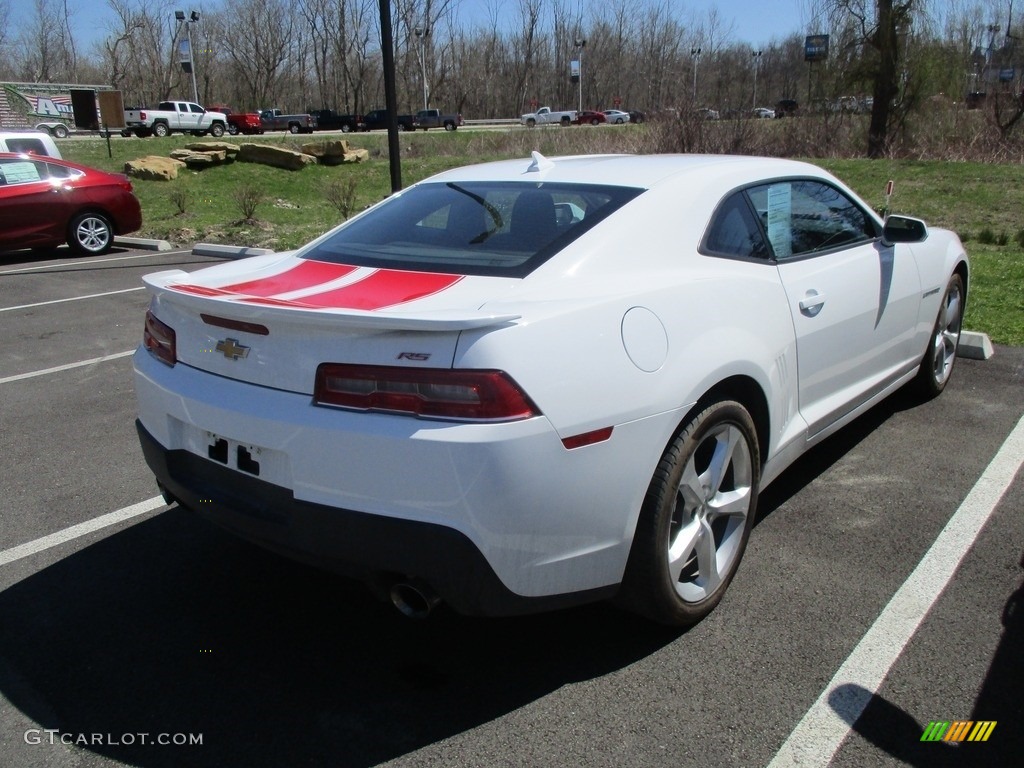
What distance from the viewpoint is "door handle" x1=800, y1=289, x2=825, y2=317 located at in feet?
11.2

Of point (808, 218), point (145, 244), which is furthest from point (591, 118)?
point (808, 218)

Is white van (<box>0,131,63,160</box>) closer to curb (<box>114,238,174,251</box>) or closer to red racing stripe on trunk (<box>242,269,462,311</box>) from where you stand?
curb (<box>114,238,174,251</box>)

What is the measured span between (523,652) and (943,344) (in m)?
3.68

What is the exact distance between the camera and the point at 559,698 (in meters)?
2.59

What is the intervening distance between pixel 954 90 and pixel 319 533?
98.4 ft

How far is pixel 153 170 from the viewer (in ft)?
67.8

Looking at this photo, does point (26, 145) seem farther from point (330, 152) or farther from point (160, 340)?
point (160, 340)

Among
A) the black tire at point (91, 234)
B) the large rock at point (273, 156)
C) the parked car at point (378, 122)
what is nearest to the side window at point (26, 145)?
the black tire at point (91, 234)

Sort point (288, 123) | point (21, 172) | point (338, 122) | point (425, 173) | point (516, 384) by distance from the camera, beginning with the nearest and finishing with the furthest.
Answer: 1. point (516, 384)
2. point (21, 172)
3. point (425, 173)
4. point (288, 123)
5. point (338, 122)

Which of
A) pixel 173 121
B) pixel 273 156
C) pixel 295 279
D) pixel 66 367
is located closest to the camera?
pixel 295 279

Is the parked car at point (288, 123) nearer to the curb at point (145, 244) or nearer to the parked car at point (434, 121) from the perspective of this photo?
the parked car at point (434, 121)

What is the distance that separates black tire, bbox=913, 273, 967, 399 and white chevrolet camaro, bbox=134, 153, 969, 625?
164cm

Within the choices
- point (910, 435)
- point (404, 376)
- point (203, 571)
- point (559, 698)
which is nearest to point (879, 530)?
point (910, 435)

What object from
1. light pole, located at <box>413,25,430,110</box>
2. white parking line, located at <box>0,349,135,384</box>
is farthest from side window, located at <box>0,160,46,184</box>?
light pole, located at <box>413,25,430,110</box>
